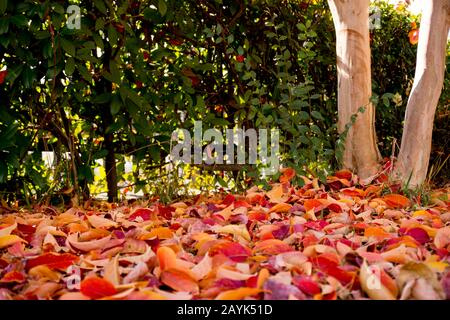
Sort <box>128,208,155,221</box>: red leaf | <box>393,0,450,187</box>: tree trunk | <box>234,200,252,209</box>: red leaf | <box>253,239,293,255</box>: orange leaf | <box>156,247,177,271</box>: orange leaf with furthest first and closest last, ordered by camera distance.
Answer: <box>393,0,450,187</box>: tree trunk → <box>234,200,252,209</box>: red leaf → <box>128,208,155,221</box>: red leaf → <box>253,239,293,255</box>: orange leaf → <box>156,247,177,271</box>: orange leaf

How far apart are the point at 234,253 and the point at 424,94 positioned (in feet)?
6.89

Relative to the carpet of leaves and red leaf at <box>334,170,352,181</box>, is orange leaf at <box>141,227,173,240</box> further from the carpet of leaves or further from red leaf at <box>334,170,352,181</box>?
red leaf at <box>334,170,352,181</box>

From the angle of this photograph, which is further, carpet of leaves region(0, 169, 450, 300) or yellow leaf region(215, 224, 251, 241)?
yellow leaf region(215, 224, 251, 241)

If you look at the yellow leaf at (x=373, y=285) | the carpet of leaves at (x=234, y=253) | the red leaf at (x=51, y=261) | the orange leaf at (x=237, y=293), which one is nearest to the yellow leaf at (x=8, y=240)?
the carpet of leaves at (x=234, y=253)

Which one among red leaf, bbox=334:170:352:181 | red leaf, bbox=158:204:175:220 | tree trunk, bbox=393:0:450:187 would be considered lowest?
red leaf, bbox=158:204:175:220

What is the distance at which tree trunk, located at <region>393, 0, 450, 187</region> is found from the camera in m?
3.33

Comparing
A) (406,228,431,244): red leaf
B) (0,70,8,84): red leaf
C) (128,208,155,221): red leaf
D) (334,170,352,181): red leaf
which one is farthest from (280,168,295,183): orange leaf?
(0,70,8,84): red leaf

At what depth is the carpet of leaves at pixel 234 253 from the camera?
4.64ft

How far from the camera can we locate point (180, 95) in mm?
3496

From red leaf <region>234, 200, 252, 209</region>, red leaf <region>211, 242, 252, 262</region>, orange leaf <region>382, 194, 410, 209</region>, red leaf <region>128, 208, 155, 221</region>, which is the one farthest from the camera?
orange leaf <region>382, 194, 410, 209</region>

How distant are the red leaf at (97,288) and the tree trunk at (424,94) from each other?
91.4 inches
